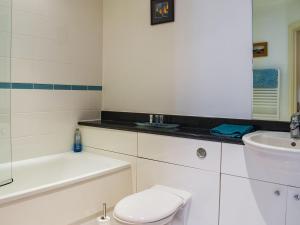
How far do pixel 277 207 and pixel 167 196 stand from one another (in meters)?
0.66

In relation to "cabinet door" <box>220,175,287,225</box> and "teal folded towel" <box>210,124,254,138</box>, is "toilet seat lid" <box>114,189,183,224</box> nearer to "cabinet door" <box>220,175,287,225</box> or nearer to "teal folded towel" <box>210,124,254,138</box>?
"cabinet door" <box>220,175,287,225</box>

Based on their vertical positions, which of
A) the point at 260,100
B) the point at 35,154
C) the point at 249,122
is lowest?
the point at 35,154

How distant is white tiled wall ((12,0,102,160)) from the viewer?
2.20m

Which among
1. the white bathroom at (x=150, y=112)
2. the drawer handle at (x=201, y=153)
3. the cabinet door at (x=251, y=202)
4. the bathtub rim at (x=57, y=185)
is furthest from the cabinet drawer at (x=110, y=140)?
the cabinet door at (x=251, y=202)

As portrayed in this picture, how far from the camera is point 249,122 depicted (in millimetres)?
1935

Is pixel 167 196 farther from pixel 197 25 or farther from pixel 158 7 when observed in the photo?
pixel 158 7

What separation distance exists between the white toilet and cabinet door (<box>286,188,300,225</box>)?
0.61 meters

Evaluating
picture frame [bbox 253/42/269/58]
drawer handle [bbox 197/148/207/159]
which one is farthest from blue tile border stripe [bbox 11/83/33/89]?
picture frame [bbox 253/42/269/58]

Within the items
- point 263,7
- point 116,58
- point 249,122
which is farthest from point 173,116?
point 263,7

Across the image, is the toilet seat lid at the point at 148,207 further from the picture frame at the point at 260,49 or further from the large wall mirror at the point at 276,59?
the picture frame at the point at 260,49

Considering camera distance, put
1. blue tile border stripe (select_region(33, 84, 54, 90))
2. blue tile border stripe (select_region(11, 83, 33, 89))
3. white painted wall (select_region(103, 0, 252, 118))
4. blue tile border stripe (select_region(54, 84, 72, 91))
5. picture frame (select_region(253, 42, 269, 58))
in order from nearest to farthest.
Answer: picture frame (select_region(253, 42, 269, 58)) → white painted wall (select_region(103, 0, 252, 118)) → blue tile border stripe (select_region(11, 83, 33, 89)) → blue tile border stripe (select_region(33, 84, 54, 90)) → blue tile border stripe (select_region(54, 84, 72, 91))

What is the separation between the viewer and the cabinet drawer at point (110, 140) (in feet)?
7.12

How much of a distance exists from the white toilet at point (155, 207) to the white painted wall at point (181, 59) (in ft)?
2.46

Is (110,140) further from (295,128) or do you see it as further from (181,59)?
(295,128)
